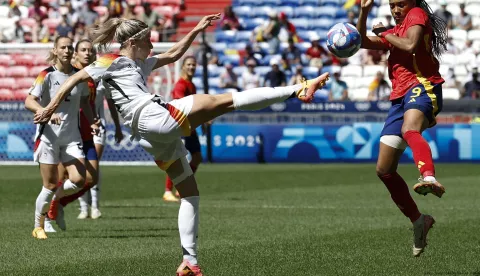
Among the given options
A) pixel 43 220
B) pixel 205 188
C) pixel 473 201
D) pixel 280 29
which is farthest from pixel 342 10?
pixel 43 220

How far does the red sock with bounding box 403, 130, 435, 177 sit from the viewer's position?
8.55 meters

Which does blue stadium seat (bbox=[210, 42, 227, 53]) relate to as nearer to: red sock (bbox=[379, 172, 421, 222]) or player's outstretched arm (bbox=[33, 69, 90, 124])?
red sock (bbox=[379, 172, 421, 222])

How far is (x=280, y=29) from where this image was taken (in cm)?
3291

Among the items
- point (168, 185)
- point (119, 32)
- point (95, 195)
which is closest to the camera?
point (119, 32)

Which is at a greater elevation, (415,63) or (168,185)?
(415,63)

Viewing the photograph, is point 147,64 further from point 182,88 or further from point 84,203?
point 182,88

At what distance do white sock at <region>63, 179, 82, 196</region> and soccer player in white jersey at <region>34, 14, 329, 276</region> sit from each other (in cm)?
388

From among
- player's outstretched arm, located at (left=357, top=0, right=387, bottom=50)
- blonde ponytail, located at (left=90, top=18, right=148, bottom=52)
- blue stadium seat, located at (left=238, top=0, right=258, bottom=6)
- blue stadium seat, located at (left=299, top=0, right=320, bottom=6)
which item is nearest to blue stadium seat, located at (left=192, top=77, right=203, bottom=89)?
blue stadium seat, located at (left=238, top=0, right=258, bottom=6)

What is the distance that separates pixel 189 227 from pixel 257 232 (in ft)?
12.8

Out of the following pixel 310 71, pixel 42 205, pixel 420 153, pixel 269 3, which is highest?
pixel 420 153

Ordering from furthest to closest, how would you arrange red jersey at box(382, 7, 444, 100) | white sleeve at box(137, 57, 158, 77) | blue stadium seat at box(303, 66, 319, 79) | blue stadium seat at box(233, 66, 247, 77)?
blue stadium seat at box(233, 66, 247, 77), blue stadium seat at box(303, 66, 319, 79), red jersey at box(382, 7, 444, 100), white sleeve at box(137, 57, 158, 77)

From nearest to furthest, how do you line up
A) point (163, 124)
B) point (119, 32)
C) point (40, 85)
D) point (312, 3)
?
point (163, 124), point (119, 32), point (40, 85), point (312, 3)

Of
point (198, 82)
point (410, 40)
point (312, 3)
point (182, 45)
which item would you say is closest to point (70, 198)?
point (182, 45)

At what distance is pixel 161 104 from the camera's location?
26.1ft
